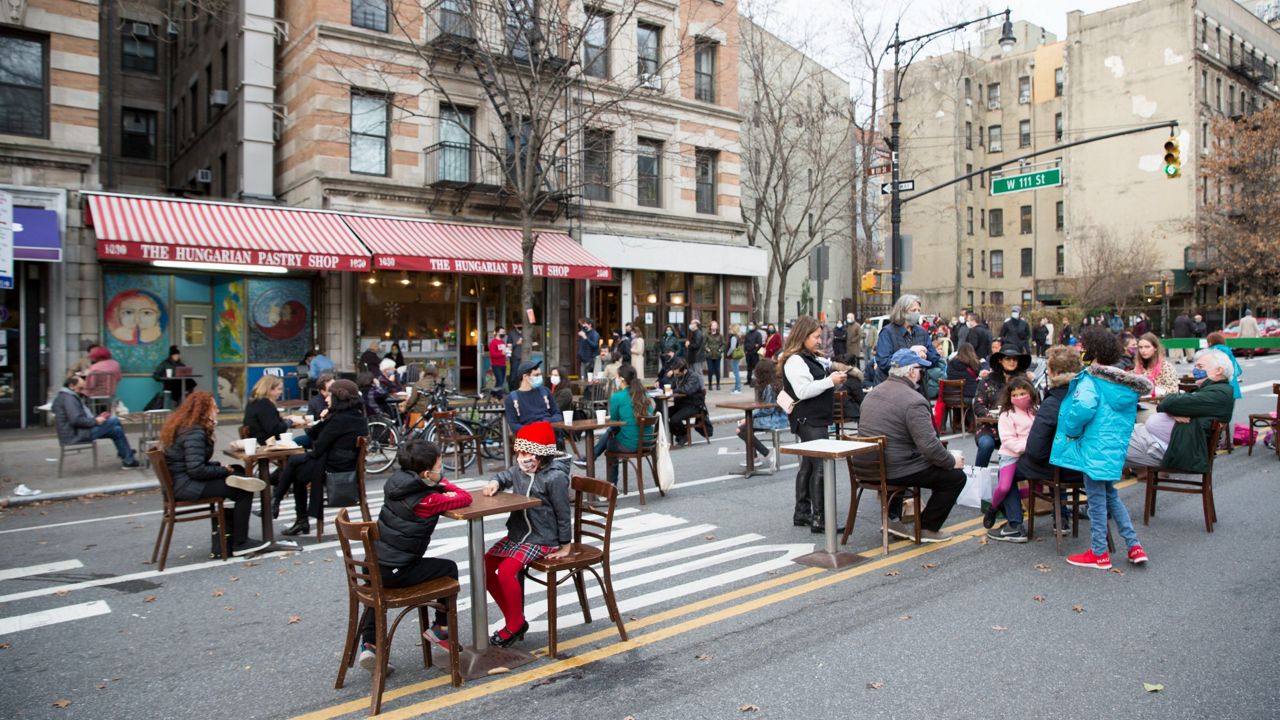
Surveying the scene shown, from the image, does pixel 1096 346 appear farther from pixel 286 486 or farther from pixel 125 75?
pixel 125 75

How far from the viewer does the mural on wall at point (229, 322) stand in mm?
18328

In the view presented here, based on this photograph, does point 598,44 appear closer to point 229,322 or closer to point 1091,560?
point 229,322

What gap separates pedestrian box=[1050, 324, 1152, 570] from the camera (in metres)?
6.57

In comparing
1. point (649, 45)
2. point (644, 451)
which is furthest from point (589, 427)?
point (649, 45)

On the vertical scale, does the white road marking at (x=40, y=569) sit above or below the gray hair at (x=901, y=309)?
below

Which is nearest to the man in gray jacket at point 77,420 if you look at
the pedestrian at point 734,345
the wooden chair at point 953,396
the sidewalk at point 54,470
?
the sidewalk at point 54,470

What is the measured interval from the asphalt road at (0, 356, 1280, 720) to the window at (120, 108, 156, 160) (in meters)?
23.1

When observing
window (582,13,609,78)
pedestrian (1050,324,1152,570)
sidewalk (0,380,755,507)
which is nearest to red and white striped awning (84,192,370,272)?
sidewalk (0,380,755,507)

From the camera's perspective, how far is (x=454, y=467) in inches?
491

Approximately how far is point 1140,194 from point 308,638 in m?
52.4

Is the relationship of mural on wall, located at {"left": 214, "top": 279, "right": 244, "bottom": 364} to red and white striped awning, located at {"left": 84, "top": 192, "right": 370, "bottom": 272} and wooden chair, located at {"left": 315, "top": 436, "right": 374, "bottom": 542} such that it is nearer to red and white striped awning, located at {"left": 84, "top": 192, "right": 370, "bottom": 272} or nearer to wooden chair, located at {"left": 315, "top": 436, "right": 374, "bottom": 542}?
red and white striped awning, located at {"left": 84, "top": 192, "right": 370, "bottom": 272}

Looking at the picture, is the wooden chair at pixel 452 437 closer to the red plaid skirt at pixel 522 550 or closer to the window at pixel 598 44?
the red plaid skirt at pixel 522 550

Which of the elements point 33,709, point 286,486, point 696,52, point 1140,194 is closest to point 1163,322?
point 1140,194

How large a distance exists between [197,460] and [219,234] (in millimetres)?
10617
